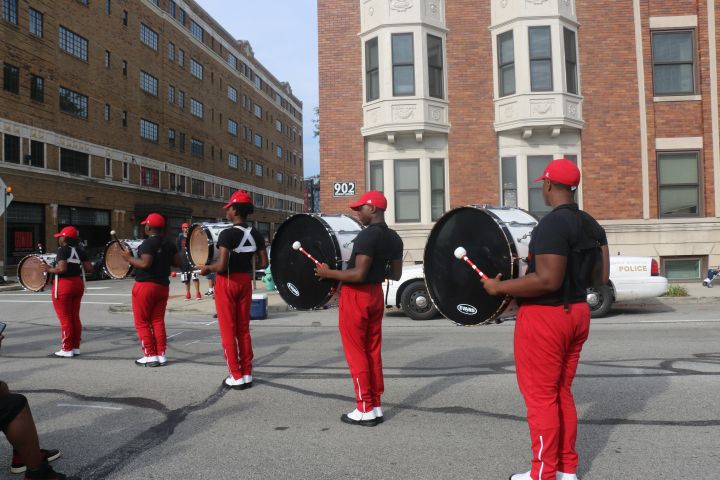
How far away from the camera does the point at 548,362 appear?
3393 millimetres

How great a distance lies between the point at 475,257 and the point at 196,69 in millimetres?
51549

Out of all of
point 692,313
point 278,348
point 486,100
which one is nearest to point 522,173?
point 486,100

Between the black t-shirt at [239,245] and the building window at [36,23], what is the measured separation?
31221 millimetres

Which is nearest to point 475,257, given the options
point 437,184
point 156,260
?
point 156,260

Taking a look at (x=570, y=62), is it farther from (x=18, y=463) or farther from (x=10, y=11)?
(x=10, y=11)

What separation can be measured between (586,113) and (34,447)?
17262mm

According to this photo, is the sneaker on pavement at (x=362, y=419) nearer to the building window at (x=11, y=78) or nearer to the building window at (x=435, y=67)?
the building window at (x=435, y=67)

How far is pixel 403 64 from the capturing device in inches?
691

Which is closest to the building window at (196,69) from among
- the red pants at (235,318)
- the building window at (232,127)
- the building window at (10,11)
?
the building window at (232,127)

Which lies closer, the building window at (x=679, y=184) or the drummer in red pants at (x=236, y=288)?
the drummer in red pants at (x=236, y=288)

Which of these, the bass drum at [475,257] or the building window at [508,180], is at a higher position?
the building window at [508,180]

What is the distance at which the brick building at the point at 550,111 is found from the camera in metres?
17.2

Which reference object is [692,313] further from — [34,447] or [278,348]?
[34,447]

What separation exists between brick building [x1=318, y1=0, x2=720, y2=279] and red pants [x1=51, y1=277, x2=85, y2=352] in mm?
10578
